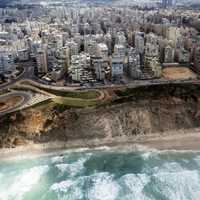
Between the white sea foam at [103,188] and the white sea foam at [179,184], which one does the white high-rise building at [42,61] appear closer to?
the white sea foam at [103,188]

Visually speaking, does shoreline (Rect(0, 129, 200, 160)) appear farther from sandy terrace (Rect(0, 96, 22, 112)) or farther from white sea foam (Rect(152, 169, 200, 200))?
sandy terrace (Rect(0, 96, 22, 112))

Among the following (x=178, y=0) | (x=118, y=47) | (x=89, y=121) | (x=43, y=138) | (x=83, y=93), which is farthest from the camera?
(x=178, y=0)

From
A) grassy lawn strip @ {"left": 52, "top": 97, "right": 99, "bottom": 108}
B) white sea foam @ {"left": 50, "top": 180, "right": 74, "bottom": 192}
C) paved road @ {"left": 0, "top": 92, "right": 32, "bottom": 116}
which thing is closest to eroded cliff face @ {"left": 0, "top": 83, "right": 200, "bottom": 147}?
grassy lawn strip @ {"left": 52, "top": 97, "right": 99, "bottom": 108}

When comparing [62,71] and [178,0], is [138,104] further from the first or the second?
[178,0]

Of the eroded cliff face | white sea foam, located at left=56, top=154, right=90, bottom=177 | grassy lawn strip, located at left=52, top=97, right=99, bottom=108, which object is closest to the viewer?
white sea foam, located at left=56, top=154, right=90, bottom=177

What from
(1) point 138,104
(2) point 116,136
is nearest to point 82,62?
(1) point 138,104

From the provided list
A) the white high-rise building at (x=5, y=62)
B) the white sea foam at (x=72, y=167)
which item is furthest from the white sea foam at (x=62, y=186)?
the white high-rise building at (x=5, y=62)
